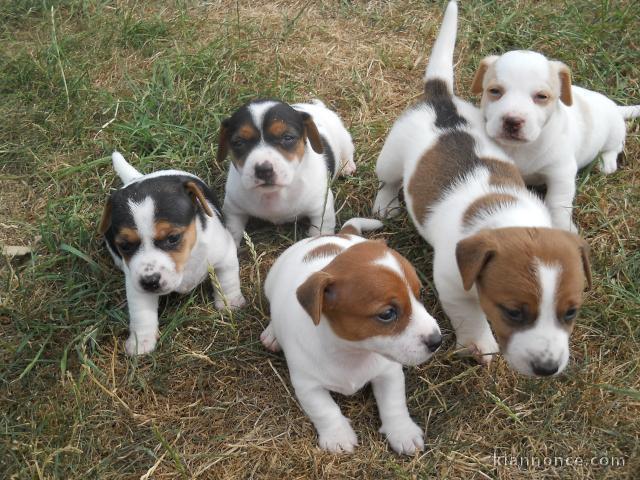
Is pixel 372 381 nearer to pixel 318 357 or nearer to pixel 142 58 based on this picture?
pixel 318 357

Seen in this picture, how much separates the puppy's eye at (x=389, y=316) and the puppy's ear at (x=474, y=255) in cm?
49

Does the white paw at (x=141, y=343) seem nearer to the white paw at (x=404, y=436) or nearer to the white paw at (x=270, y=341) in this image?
the white paw at (x=270, y=341)

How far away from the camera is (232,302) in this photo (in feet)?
18.3

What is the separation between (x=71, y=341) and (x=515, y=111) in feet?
13.3

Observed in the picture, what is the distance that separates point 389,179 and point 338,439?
2.66m

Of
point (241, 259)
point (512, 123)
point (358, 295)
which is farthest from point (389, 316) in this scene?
point (241, 259)

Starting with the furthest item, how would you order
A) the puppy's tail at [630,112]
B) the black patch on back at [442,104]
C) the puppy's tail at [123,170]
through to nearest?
1. the puppy's tail at [630,112]
2. the puppy's tail at [123,170]
3. the black patch on back at [442,104]

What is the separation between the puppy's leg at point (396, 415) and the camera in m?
4.46

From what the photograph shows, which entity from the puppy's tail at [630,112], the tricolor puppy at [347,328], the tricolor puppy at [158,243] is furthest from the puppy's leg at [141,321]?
the puppy's tail at [630,112]

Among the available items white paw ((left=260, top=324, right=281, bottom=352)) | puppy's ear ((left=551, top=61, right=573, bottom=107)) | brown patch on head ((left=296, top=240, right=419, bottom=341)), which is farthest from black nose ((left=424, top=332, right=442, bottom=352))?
puppy's ear ((left=551, top=61, right=573, bottom=107))

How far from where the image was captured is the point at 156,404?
4926 millimetres

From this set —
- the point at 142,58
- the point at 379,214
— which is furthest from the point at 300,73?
the point at 379,214

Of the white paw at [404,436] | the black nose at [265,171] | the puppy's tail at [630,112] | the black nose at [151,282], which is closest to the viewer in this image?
the white paw at [404,436]

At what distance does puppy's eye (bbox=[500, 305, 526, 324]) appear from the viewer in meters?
4.01
